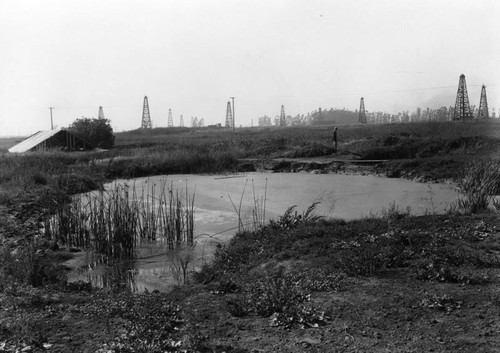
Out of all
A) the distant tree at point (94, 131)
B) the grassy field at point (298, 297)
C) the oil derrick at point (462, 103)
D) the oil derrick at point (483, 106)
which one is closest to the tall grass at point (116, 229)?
the grassy field at point (298, 297)

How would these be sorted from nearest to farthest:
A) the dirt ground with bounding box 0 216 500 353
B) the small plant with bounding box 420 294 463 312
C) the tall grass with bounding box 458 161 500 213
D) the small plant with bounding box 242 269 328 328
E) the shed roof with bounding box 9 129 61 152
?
the dirt ground with bounding box 0 216 500 353
the small plant with bounding box 242 269 328 328
the small plant with bounding box 420 294 463 312
the tall grass with bounding box 458 161 500 213
the shed roof with bounding box 9 129 61 152

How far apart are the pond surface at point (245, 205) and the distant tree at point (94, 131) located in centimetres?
1232

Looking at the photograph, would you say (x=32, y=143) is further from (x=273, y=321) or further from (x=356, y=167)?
(x=273, y=321)

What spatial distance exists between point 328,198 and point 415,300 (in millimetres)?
7921

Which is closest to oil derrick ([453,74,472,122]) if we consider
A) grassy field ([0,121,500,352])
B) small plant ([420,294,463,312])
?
grassy field ([0,121,500,352])

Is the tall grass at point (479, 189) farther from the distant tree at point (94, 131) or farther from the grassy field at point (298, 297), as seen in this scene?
the distant tree at point (94, 131)

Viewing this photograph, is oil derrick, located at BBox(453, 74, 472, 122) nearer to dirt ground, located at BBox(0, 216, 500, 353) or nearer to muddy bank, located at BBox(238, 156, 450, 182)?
muddy bank, located at BBox(238, 156, 450, 182)

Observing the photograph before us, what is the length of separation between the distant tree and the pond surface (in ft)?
40.4

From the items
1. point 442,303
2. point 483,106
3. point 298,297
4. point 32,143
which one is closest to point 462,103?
point 483,106

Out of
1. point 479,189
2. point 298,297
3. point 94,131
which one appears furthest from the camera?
point 94,131

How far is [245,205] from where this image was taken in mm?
11461

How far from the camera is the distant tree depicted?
2855 cm

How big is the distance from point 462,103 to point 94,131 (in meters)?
34.8

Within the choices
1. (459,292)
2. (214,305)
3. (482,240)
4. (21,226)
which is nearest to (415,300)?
(459,292)
